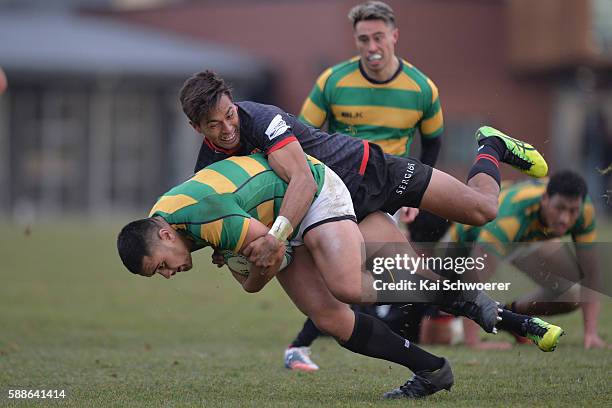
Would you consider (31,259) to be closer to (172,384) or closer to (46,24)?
(172,384)

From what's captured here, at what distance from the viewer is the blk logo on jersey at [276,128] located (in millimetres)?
6055

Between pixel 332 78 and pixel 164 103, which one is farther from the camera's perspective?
pixel 164 103

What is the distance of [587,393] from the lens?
20.1ft

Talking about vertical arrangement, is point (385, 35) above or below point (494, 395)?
above

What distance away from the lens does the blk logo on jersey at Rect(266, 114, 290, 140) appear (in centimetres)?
605

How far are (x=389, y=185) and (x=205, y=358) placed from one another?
7.73 feet

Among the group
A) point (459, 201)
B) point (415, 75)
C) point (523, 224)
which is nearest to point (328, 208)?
point (459, 201)

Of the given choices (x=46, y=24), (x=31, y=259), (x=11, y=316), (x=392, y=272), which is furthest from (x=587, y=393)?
(x=46, y=24)

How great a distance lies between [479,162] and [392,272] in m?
0.89

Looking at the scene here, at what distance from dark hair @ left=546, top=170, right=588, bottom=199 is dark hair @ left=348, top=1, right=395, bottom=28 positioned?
1657 mm

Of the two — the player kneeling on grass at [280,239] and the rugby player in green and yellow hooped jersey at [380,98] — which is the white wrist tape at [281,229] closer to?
the player kneeling on grass at [280,239]

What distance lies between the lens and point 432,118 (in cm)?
800

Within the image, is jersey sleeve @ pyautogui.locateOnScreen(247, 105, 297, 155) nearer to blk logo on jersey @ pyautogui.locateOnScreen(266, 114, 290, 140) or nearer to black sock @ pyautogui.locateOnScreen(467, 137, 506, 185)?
blk logo on jersey @ pyautogui.locateOnScreen(266, 114, 290, 140)

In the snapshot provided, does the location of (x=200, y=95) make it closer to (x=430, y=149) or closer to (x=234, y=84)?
(x=430, y=149)
